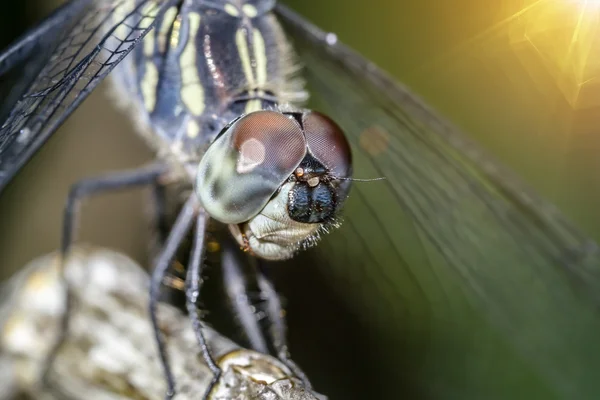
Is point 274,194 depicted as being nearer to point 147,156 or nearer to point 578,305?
point 578,305

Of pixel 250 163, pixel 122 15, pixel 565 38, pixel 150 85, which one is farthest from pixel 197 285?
pixel 565 38

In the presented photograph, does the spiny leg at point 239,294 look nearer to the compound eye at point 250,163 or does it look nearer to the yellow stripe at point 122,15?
the compound eye at point 250,163

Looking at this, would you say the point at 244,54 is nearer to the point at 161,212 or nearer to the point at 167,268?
the point at 167,268

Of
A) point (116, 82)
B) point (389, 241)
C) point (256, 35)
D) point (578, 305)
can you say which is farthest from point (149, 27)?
point (578, 305)

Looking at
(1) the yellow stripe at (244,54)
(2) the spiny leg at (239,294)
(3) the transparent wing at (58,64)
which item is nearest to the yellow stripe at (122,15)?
(3) the transparent wing at (58,64)

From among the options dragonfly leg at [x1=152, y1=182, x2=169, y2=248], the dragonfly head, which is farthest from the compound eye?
dragonfly leg at [x1=152, y1=182, x2=169, y2=248]
